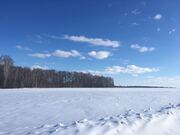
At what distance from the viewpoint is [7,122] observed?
9680 millimetres

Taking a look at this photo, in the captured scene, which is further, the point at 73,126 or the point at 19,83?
the point at 19,83

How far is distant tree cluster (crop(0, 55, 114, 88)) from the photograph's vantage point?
69.9 m

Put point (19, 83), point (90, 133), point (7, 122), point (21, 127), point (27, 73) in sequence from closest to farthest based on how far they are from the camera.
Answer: point (90, 133)
point (21, 127)
point (7, 122)
point (19, 83)
point (27, 73)

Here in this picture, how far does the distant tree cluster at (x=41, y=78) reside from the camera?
229 ft

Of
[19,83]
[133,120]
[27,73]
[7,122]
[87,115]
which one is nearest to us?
[133,120]

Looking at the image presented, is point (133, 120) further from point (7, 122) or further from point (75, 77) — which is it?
point (75, 77)

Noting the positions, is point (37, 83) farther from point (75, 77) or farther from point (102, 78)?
point (102, 78)

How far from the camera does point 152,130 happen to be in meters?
7.54

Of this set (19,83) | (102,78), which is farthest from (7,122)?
(102,78)

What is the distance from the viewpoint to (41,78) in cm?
8412

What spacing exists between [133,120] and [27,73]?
7507 cm

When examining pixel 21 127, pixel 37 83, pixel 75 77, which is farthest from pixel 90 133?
pixel 75 77

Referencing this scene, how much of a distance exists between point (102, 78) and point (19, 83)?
33392 mm

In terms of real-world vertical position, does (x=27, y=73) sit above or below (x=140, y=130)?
above
